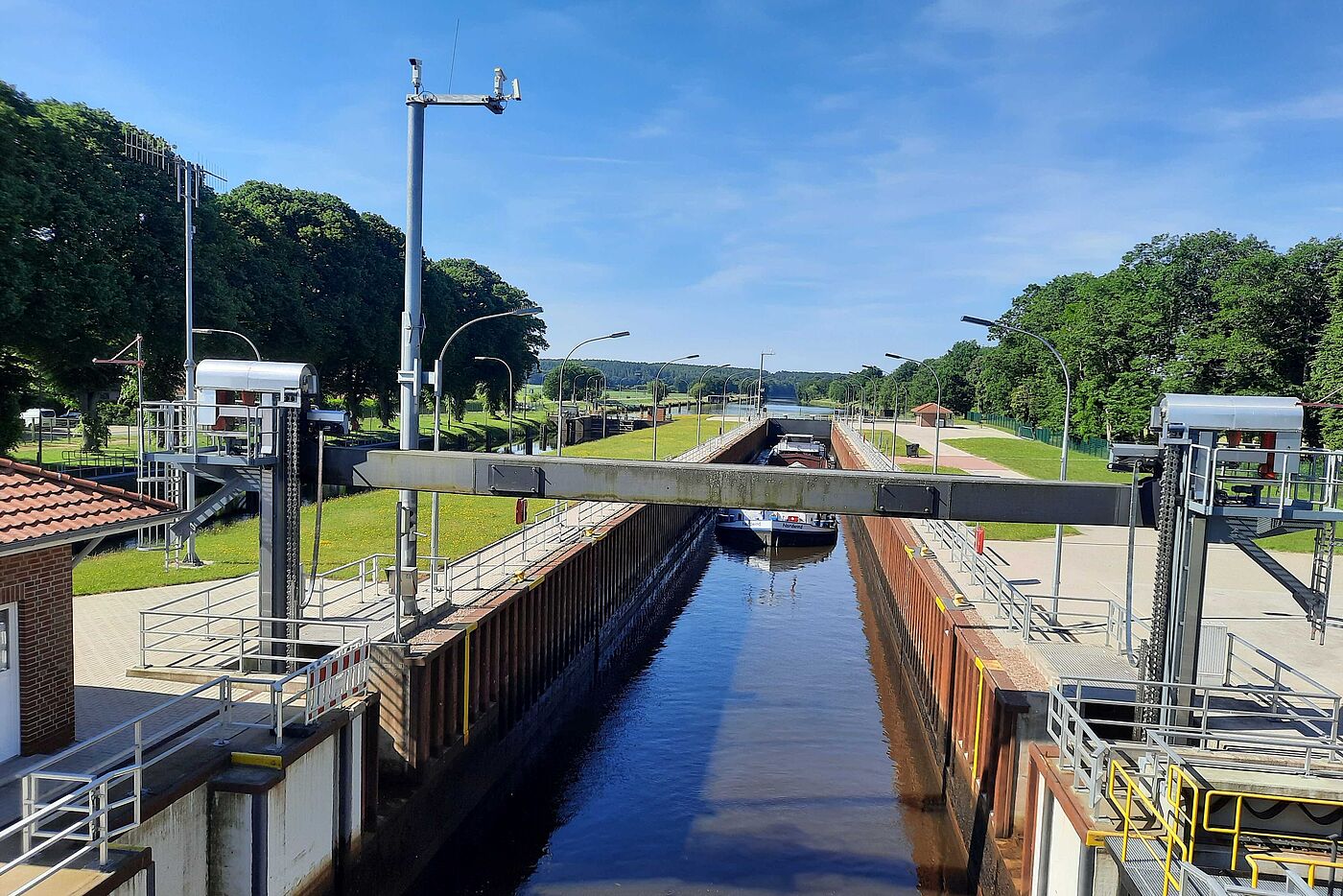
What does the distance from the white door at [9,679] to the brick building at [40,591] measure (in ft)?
0.03

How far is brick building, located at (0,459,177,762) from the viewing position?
463 inches

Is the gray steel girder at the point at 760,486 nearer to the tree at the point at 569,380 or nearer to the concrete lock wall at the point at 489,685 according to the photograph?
the concrete lock wall at the point at 489,685

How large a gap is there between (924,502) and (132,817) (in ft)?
39.7

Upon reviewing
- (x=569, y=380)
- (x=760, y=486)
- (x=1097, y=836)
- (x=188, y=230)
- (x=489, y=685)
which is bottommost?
(x=489, y=685)

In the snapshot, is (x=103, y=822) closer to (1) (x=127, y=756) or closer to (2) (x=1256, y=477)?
(1) (x=127, y=756)

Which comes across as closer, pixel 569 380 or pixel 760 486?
pixel 760 486

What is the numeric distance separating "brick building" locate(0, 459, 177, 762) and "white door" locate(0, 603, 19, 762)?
0.01 metres

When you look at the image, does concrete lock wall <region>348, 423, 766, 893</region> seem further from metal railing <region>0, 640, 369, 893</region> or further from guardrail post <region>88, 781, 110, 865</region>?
guardrail post <region>88, 781, 110, 865</region>

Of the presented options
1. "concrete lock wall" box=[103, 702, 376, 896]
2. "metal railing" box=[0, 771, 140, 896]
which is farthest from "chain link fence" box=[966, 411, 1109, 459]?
"metal railing" box=[0, 771, 140, 896]

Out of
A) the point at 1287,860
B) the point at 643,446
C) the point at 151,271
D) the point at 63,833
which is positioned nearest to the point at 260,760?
the point at 63,833

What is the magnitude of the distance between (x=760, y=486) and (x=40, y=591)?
34.9 ft

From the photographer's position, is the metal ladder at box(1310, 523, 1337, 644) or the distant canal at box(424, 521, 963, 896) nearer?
the metal ladder at box(1310, 523, 1337, 644)

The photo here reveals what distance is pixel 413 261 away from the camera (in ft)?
58.5

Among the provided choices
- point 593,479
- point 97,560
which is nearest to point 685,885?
point 593,479
